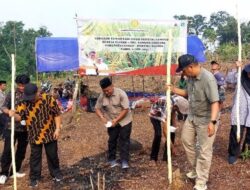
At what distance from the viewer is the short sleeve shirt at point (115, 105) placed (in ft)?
21.6

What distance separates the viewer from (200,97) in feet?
16.9

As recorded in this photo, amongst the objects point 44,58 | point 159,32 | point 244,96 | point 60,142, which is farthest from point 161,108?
point 44,58

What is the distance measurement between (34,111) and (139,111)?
7.45 metres

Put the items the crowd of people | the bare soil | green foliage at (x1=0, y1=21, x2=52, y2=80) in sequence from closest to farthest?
1. the crowd of people
2. the bare soil
3. green foliage at (x1=0, y1=21, x2=52, y2=80)

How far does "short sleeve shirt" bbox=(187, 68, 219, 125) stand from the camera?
5.02 meters

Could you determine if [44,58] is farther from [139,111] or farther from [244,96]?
[244,96]

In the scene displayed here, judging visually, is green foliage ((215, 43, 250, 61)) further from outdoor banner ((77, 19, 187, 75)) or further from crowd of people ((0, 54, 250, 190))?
crowd of people ((0, 54, 250, 190))

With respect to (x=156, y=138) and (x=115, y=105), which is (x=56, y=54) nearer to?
(x=115, y=105)

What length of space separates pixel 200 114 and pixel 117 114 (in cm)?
182

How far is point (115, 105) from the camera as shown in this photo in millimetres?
6672

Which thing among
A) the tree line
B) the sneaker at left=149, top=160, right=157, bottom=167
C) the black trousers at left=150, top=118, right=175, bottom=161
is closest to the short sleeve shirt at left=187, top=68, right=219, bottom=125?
the black trousers at left=150, top=118, right=175, bottom=161

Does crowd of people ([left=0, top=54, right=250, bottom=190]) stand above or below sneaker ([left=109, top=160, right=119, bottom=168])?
above

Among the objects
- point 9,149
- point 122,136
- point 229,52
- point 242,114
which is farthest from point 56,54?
point 229,52

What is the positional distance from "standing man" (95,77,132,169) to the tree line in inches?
570
